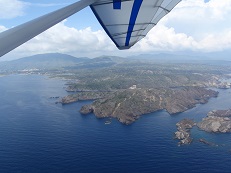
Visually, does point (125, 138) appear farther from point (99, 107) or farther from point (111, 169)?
point (99, 107)

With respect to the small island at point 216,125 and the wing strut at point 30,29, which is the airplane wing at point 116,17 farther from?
the small island at point 216,125

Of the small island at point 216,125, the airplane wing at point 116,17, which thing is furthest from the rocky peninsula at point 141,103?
the airplane wing at point 116,17

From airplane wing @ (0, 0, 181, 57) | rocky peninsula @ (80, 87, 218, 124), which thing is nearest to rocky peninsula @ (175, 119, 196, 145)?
rocky peninsula @ (80, 87, 218, 124)

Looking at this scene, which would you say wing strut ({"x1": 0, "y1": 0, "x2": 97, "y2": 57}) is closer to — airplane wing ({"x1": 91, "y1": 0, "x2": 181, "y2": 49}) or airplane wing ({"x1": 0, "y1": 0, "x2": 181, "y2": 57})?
airplane wing ({"x1": 0, "y1": 0, "x2": 181, "y2": 57})

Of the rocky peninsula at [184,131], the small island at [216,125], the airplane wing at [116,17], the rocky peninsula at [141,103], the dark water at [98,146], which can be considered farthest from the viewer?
the rocky peninsula at [141,103]

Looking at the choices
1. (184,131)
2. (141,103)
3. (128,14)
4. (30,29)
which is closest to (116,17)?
(128,14)

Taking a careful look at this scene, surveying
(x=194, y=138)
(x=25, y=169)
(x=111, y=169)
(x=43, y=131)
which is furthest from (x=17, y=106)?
(x=194, y=138)

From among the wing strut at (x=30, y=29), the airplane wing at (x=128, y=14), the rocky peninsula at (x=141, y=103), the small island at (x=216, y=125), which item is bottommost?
the small island at (x=216, y=125)

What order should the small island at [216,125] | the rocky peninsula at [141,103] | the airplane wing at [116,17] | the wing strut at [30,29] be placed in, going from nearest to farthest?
the wing strut at [30,29]
the airplane wing at [116,17]
the small island at [216,125]
the rocky peninsula at [141,103]
